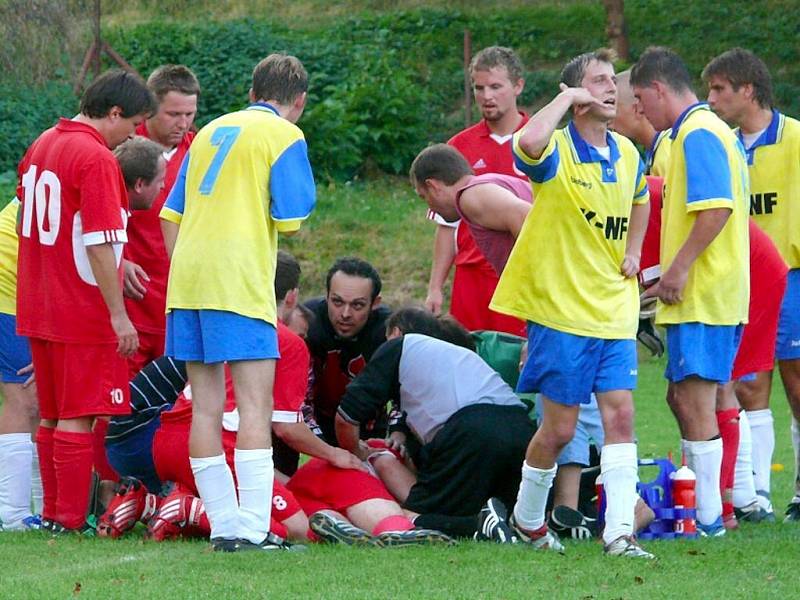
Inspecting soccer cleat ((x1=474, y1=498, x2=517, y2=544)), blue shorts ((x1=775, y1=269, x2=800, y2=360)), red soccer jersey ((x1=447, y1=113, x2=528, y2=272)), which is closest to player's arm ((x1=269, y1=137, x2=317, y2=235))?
soccer cleat ((x1=474, y1=498, x2=517, y2=544))

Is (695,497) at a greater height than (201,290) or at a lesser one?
lesser

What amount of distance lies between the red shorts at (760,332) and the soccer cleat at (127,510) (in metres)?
3.13

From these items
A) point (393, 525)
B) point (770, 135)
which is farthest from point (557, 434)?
point (770, 135)

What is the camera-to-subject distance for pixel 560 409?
6219 millimetres

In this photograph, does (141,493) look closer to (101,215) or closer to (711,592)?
(101,215)

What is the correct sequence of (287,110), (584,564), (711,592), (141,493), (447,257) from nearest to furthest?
(711,592)
(584,564)
(287,110)
(141,493)
(447,257)

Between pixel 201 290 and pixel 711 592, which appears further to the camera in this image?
pixel 201 290

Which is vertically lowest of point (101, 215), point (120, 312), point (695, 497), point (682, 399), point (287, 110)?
point (695, 497)

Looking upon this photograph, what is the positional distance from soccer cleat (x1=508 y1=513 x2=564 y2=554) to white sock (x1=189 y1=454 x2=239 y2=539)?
50.9 inches

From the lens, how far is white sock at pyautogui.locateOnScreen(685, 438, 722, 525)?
6895 mm

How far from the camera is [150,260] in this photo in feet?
27.0

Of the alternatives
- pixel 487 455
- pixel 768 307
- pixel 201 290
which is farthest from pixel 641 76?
pixel 201 290

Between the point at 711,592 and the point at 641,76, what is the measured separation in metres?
2.81

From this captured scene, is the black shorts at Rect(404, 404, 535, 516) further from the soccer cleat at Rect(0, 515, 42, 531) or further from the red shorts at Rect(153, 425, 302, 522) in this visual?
the soccer cleat at Rect(0, 515, 42, 531)
